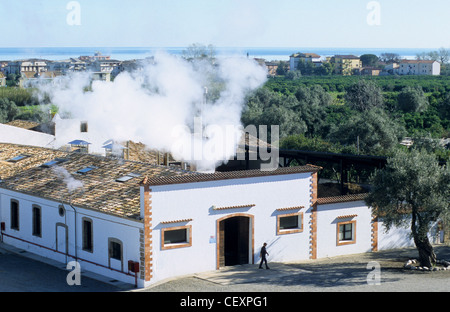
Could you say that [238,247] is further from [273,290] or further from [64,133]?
[64,133]

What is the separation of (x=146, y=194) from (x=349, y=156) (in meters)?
15.8

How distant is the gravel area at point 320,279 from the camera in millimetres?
28609

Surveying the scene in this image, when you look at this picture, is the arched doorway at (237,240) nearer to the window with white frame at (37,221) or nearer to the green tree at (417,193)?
the green tree at (417,193)

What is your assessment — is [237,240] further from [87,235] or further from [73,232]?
[73,232]

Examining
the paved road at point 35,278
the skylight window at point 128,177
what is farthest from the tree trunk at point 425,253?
the paved road at point 35,278

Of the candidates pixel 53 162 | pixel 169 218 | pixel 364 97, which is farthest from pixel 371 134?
pixel 364 97

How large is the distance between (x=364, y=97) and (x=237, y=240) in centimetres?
8732

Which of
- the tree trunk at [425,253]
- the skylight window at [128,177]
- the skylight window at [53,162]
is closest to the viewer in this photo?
the tree trunk at [425,253]

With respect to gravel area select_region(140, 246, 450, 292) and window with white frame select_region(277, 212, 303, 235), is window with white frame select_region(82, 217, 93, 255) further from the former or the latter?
window with white frame select_region(277, 212, 303, 235)

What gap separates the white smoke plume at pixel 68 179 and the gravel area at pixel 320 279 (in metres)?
8.14

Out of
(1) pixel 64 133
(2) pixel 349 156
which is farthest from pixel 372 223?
(1) pixel 64 133

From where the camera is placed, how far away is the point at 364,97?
116500mm

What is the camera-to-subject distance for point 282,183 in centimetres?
3344

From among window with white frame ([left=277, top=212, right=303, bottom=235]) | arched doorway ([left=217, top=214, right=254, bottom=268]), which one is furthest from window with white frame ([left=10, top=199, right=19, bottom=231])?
window with white frame ([left=277, top=212, right=303, bottom=235])
